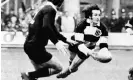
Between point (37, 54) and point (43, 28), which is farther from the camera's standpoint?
point (37, 54)

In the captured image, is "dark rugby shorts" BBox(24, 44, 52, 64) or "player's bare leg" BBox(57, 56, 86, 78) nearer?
"dark rugby shorts" BBox(24, 44, 52, 64)

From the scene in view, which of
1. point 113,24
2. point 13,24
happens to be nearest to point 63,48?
point 13,24

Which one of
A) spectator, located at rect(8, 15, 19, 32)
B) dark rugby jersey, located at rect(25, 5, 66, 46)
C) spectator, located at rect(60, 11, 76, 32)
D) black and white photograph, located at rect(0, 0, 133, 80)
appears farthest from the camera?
spectator, located at rect(8, 15, 19, 32)

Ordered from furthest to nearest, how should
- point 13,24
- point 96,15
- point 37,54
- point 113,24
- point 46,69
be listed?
1. point 113,24
2. point 13,24
3. point 96,15
4. point 46,69
5. point 37,54

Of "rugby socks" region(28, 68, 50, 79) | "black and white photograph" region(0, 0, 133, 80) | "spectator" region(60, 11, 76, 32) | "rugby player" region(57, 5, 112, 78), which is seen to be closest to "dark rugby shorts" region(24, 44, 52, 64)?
"black and white photograph" region(0, 0, 133, 80)

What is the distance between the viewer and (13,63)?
14.6 meters

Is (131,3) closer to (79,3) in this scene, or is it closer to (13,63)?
(79,3)

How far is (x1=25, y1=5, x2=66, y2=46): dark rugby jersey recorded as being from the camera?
7926mm

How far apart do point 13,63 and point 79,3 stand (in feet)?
50.9

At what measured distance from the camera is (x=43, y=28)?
804 cm

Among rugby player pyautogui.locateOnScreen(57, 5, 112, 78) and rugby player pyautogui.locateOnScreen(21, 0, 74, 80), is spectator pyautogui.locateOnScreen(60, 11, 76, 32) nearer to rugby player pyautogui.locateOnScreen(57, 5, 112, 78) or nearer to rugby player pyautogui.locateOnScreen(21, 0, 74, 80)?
rugby player pyautogui.locateOnScreen(57, 5, 112, 78)

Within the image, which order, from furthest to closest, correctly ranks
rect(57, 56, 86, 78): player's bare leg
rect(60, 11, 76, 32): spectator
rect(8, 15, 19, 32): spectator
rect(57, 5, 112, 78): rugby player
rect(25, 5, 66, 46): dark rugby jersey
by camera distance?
rect(8, 15, 19, 32): spectator
rect(60, 11, 76, 32): spectator
rect(57, 56, 86, 78): player's bare leg
rect(57, 5, 112, 78): rugby player
rect(25, 5, 66, 46): dark rugby jersey

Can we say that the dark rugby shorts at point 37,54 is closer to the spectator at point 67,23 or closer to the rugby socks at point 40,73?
the rugby socks at point 40,73

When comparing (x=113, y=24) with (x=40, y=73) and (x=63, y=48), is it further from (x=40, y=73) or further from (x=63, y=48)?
(x=63, y=48)
